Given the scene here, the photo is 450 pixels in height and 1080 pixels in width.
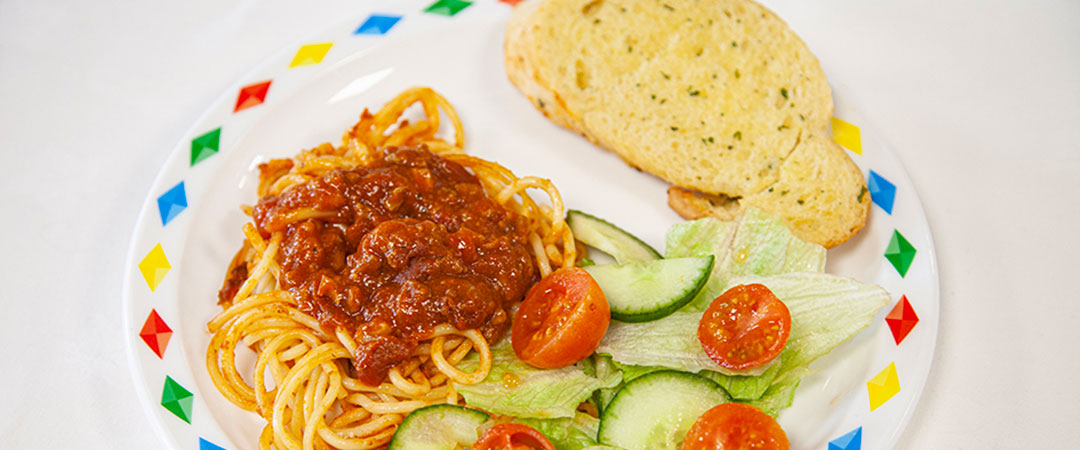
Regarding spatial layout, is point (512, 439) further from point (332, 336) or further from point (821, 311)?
point (821, 311)

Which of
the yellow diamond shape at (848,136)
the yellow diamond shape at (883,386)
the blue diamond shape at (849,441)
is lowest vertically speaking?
the blue diamond shape at (849,441)

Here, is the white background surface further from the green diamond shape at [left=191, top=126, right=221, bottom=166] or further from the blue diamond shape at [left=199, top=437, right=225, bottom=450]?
the green diamond shape at [left=191, top=126, right=221, bottom=166]

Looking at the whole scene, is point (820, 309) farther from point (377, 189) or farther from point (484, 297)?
point (377, 189)

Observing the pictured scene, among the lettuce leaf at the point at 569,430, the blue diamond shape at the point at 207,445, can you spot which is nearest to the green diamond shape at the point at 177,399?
the blue diamond shape at the point at 207,445

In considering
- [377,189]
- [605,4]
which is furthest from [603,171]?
[377,189]

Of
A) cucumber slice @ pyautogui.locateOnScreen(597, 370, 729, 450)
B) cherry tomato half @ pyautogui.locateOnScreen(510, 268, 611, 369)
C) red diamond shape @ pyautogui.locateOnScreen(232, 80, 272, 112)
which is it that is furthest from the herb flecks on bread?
red diamond shape @ pyautogui.locateOnScreen(232, 80, 272, 112)

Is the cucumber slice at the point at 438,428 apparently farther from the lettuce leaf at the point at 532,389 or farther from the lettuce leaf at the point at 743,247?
the lettuce leaf at the point at 743,247
